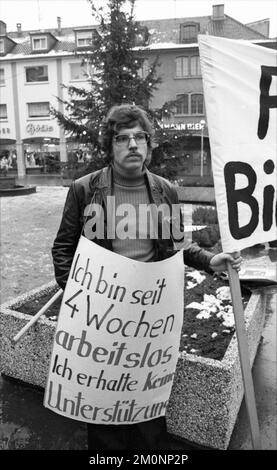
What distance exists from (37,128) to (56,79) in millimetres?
4166

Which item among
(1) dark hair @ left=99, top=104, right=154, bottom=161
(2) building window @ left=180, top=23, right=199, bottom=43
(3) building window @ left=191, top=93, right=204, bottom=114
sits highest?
(2) building window @ left=180, top=23, right=199, bottom=43

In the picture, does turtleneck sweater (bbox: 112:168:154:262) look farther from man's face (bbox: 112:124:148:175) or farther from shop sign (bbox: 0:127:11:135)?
shop sign (bbox: 0:127:11:135)

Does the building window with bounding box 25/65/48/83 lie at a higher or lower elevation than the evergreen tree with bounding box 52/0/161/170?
higher

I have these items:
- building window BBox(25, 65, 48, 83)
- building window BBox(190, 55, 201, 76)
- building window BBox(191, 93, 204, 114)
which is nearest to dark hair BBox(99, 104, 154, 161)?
building window BBox(191, 93, 204, 114)

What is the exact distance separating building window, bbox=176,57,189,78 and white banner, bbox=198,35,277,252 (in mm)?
30410

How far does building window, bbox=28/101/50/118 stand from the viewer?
1317 inches

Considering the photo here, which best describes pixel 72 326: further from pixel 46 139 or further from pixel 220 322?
pixel 46 139

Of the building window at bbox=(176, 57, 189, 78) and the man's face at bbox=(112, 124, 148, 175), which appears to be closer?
the man's face at bbox=(112, 124, 148, 175)

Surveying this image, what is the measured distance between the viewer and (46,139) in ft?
110

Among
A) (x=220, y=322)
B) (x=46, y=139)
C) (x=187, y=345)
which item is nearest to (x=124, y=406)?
(x=187, y=345)

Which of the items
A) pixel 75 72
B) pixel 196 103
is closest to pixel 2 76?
pixel 75 72

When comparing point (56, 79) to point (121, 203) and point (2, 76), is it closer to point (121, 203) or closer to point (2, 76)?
point (2, 76)

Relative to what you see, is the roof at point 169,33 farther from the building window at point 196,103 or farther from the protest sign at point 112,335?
the protest sign at point 112,335

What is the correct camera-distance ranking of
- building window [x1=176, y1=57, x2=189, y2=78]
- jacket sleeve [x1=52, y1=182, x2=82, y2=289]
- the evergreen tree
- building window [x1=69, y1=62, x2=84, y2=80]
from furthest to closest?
building window [x1=69, y1=62, x2=84, y2=80] → building window [x1=176, y1=57, x2=189, y2=78] → the evergreen tree → jacket sleeve [x1=52, y1=182, x2=82, y2=289]
